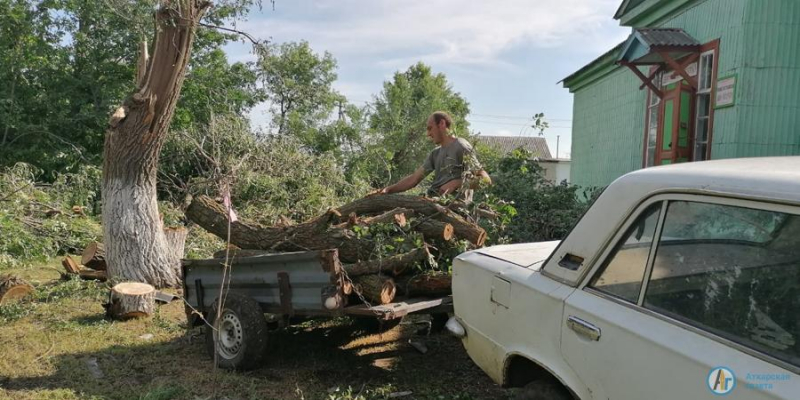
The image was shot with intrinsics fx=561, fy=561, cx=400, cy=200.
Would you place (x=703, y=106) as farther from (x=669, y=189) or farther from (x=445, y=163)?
(x=669, y=189)

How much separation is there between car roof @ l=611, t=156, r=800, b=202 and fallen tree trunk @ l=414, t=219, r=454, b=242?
2.22 metres

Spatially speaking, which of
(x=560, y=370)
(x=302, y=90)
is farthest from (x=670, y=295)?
(x=302, y=90)

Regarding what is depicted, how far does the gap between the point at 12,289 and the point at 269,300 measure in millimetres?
4885

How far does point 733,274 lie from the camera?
6.38 feet

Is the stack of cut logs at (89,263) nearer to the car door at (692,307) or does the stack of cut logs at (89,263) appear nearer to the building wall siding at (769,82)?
the car door at (692,307)

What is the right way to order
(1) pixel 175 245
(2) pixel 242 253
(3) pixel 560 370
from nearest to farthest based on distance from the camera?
(3) pixel 560 370 → (2) pixel 242 253 → (1) pixel 175 245

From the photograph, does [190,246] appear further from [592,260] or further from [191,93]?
[191,93]

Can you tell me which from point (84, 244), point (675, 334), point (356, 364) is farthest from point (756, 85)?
point (84, 244)

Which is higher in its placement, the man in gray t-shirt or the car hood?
the man in gray t-shirt

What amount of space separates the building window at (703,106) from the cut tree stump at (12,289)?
9813 millimetres

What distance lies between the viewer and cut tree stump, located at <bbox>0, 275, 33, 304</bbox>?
7.38m

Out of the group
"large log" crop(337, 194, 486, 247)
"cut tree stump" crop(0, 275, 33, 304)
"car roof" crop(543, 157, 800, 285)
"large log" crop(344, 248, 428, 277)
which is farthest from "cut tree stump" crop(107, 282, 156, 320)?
"car roof" crop(543, 157, 800, 285)

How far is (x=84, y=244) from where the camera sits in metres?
11.0

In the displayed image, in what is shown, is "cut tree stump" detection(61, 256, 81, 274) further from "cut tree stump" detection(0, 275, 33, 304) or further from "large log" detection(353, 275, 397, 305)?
"large log" detection(353, 275, 397, 305)
